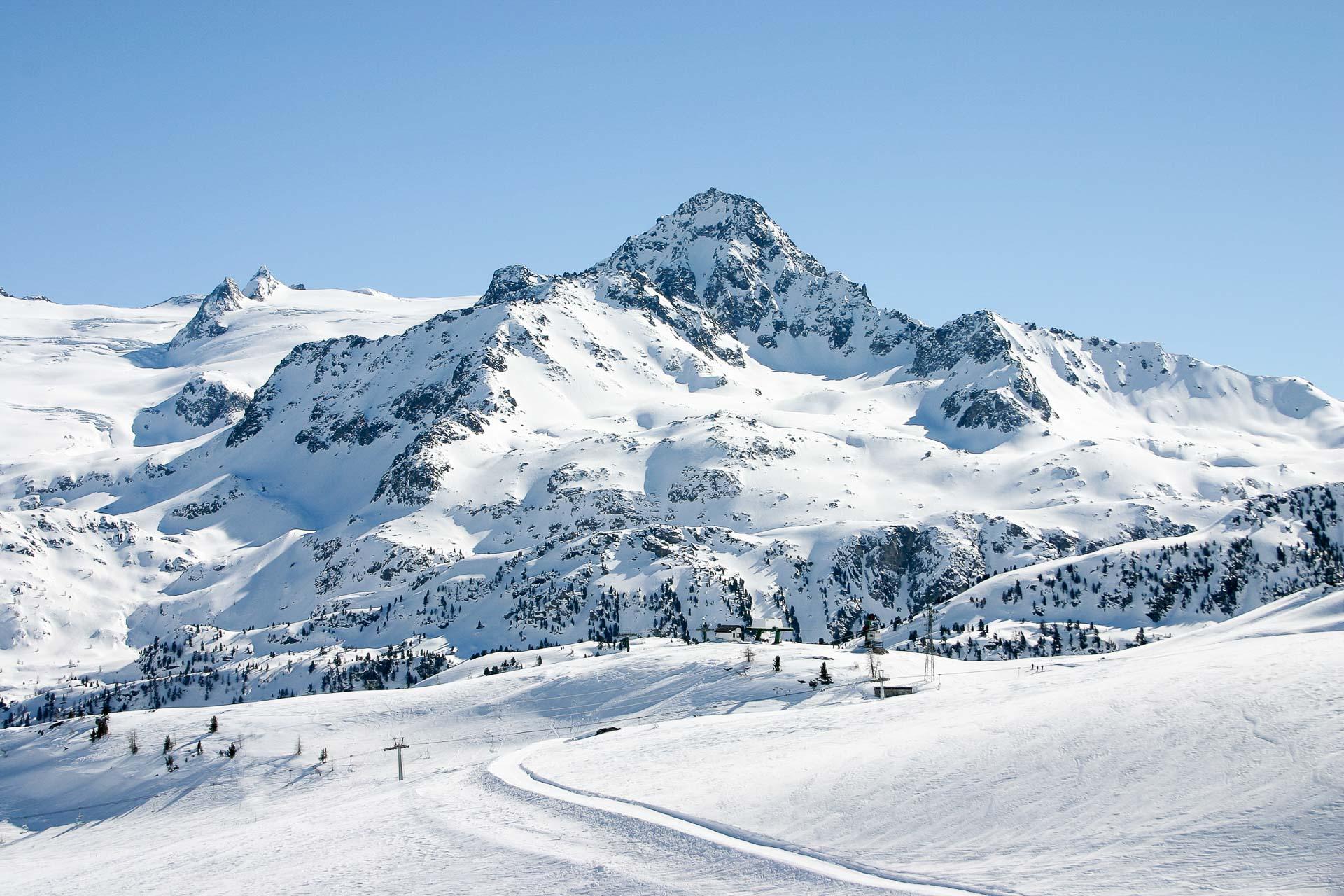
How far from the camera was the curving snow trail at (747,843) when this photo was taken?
35719 mm

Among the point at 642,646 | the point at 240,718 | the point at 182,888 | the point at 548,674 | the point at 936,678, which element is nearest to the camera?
the point at 182,888

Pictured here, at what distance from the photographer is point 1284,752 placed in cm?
3850

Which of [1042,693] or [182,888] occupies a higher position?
[1042,693]

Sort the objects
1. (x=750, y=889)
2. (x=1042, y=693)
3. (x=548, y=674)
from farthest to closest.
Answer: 1. (x=548, y=674)
2. (x=1042, y=693)
3. (x=750, y=889)

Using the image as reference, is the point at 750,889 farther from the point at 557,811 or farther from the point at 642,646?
the point at 642,646

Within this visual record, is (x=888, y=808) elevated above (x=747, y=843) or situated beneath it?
elevated above

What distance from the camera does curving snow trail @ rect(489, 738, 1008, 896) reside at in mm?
35719

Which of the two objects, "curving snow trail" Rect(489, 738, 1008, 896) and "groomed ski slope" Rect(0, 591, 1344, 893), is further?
"curving snow trail" Rect(489, 738, 1008, 896)

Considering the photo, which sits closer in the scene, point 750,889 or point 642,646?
point 750,889

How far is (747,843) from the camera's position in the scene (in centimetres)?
4234

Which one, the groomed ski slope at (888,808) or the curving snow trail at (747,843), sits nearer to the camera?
the groomed ski slope at (888,808)

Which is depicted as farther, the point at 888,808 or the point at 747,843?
the point at 888,808

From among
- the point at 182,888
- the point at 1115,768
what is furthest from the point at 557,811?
the point at 1115,768

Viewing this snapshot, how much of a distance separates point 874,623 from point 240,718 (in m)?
72.1
